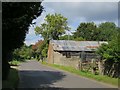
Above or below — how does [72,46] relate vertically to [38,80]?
above

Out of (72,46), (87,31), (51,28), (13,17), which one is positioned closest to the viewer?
(13,17)

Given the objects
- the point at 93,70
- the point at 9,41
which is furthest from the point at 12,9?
the point at 93,70

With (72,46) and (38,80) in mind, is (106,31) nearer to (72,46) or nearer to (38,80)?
(72,46)

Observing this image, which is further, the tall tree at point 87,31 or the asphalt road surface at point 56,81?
the tall tree at point 87,31

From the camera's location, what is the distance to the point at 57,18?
102750mm

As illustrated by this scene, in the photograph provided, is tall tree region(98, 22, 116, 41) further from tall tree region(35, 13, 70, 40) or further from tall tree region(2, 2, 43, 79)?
tall tree region(2, 2, 43, 79)

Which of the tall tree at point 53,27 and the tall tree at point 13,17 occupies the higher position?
the tall tree at point 53,27

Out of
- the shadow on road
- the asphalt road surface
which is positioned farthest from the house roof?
the shadow on road

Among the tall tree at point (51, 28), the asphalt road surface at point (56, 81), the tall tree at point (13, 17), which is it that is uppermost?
the tall tree at point (51, 28)

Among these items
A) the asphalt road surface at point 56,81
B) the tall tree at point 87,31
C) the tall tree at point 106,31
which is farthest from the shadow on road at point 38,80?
the tall tree at point 87,31

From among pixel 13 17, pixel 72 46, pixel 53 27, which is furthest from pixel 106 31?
pixel 13 17

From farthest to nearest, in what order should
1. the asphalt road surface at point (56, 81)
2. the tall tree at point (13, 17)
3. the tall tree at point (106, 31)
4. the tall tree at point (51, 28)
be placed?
the tall tree at point (106, 31) → the tall tree at point (51, 28) → the asphalt road surface at point (56, 81) → the tall tree at point (13, 17)

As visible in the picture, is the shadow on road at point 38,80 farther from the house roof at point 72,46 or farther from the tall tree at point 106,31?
the tall tree at point 106,31

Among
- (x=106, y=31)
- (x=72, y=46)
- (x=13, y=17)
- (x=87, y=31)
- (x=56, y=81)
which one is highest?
(x=106, y=31)
